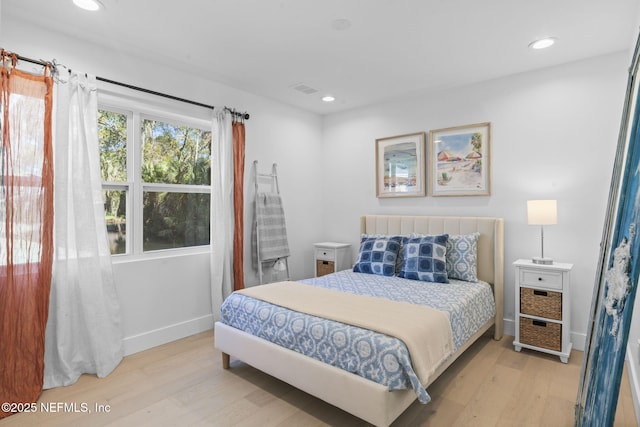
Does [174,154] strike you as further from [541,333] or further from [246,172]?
[541,333]

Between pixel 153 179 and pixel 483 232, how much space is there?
3.28 meters

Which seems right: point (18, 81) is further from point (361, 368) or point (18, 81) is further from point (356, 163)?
point (356, 163)

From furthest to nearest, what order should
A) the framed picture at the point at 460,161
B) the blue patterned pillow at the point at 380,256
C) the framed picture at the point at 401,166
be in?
the framed picture at the point at 401,166
the framed picture at the point at 460,161
the blue patterned pillow at the point at 380,256

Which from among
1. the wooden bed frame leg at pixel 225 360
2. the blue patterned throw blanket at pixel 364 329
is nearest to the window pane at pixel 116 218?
the blue patterned throw blanket at pixel 364 329

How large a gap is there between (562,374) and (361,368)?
1818 mm

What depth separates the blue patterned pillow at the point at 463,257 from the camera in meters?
3.28

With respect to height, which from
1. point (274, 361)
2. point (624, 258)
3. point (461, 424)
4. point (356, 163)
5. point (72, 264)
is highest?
point (356, 163)

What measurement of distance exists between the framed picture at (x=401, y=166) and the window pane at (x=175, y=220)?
2.12m

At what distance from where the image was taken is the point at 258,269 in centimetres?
398

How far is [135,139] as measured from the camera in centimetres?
317

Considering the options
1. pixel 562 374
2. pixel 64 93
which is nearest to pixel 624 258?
pixel 562 374

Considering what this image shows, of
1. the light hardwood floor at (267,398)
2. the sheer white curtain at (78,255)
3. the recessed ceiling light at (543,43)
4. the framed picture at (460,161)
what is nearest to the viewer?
the light hardwood floor at (267,398)

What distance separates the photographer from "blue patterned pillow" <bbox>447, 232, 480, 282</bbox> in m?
3.28

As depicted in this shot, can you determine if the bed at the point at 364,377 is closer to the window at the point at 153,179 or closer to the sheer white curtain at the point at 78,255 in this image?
the sheer white curtain at the point at 78,255
